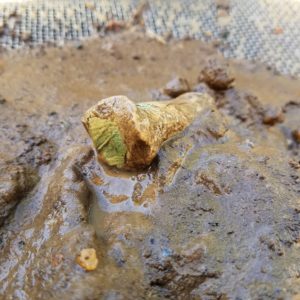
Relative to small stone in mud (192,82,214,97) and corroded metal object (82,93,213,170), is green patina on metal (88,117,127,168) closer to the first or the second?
corroded metal object (82,93,213,170)

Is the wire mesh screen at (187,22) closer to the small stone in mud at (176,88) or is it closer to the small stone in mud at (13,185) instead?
the small stone in mud at (176,88)

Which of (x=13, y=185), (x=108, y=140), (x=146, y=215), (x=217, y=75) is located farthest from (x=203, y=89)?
(x=13, y=185)

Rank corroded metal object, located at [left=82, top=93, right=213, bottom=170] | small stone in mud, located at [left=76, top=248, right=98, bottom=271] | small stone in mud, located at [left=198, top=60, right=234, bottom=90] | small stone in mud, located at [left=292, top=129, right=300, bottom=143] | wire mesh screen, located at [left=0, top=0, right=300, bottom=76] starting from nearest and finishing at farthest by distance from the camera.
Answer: small stone in mud, located at [left=76, top=248, right=98, bottom=271]
corroded metal object, located at [left=82, top=93, right=213, bottom=170]
small stone in mud, located at [left=292, top=129, right=300, bottom=143]
small stone in mud, located at [left=198, top=60, right=234, bottom=90]
wire mesh screen, located at [left=0, top=0, right=300, bottom=76]

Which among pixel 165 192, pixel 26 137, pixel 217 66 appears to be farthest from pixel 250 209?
pixel 217 66

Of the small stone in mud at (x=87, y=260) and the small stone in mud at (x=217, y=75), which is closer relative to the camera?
the small stone in mud at (x=87, y=260)

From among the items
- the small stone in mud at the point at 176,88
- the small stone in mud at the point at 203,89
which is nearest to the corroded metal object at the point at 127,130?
the small stone in mud at the point at 176,88

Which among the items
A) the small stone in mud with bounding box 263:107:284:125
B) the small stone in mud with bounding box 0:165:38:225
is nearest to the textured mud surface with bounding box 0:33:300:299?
the small stone in mud with bounding box 0:165:38:225
